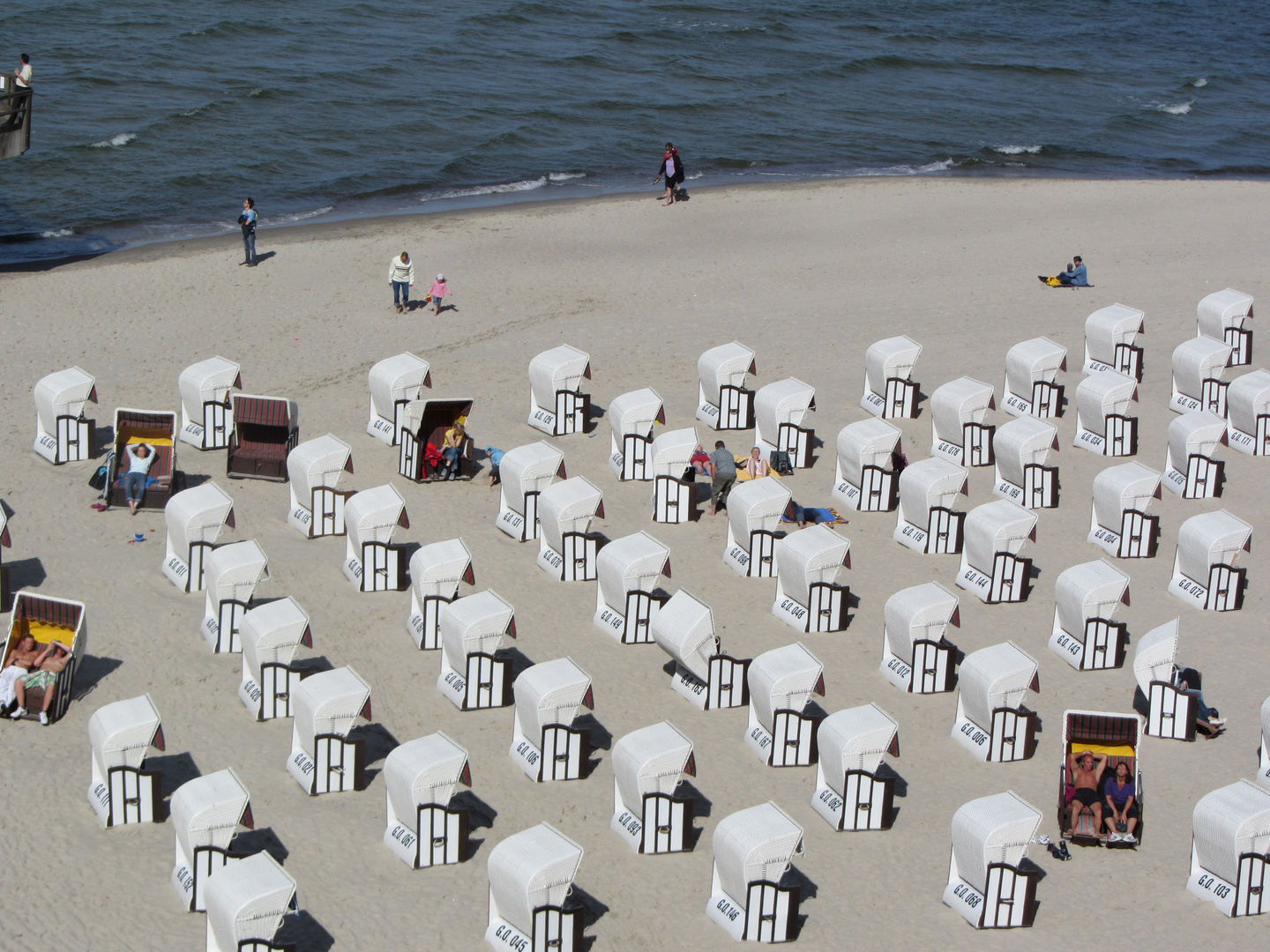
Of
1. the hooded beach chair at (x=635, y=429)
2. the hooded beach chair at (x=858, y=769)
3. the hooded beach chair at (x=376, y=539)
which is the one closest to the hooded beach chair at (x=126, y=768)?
the hooded beach chair at (x=376, y=539)

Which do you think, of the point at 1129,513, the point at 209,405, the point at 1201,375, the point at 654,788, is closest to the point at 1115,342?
the point at 1201,375

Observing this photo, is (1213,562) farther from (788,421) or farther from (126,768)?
(126,768)

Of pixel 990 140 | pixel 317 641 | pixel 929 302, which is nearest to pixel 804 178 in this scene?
pixel 990 140

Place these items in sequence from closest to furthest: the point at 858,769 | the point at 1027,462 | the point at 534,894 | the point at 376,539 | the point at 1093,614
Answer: the point at 534,894, the point at 858,769, the point at 1093,614, the point at 376,539, the point at 1027,462

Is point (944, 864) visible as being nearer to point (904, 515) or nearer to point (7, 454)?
point (904, 515)

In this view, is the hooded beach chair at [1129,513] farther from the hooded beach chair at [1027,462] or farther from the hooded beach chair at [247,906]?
the hooded beach chair at [247,906]
